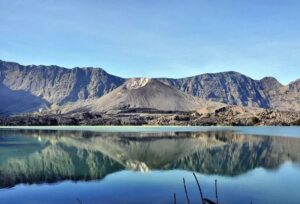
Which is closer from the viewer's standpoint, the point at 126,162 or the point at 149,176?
the point at 149,176

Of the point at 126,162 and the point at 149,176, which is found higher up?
the point at 149,176

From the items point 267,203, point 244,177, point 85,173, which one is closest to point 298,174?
point 244,177

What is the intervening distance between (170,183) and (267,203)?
10.9 metres

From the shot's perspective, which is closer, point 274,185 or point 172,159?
point 274,185

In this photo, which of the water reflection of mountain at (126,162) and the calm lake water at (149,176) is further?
the water reflection of mountain at (126,162)

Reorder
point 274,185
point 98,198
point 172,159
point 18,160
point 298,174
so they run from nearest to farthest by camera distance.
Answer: point 98,198
point 274,185
point 298,174
point 18,160
point 172,159

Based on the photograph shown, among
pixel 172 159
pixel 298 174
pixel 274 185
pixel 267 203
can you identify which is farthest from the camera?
pixel 172 159

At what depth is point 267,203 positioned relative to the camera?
28.2 meters

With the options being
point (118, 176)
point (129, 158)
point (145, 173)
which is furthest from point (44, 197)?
point (129, 158)

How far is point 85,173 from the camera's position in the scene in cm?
4475

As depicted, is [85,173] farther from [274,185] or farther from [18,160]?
[274,185]

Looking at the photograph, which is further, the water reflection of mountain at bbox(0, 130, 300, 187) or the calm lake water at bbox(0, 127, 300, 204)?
the water reflection of mountain at bbox(0, 130, 300, 187)

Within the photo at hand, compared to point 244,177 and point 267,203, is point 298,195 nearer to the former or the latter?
point 267,203

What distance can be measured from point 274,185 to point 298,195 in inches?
195
